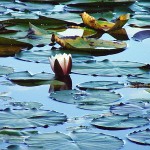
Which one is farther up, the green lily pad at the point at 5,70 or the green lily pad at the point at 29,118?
the green lily pad at the point at 5,70

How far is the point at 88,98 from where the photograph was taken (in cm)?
252

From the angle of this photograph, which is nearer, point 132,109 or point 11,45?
point 132,109

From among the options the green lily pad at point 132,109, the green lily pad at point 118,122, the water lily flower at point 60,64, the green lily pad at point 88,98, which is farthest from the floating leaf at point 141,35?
the green lily pad at point 118,122

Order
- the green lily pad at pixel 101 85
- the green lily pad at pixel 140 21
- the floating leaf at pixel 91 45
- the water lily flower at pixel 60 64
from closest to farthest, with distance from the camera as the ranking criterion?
the green lily pad at pixel 101 85 → the water lily flower at pixel 60 64 → the floating leaf at pixel 91 45 → the green lily pad at pixel 140 21

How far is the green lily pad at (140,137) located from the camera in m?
2.08

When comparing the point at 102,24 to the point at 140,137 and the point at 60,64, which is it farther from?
the point at 140,137

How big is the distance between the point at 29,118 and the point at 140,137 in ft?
1.37

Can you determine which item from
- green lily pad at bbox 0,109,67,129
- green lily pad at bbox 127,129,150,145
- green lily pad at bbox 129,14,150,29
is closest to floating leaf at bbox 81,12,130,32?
green lily pad at bbox 129,14,150,29

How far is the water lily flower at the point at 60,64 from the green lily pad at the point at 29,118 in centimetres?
49

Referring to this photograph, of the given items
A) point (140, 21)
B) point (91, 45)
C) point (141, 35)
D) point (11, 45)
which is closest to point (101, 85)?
point (91, 45)

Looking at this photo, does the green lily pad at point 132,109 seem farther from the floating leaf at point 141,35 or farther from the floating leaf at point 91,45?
the floating leaf at point 141,35

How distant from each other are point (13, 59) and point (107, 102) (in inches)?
32.0


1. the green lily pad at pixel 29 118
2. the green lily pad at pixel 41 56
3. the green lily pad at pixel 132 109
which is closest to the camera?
the green lily pad at pixel 29 118

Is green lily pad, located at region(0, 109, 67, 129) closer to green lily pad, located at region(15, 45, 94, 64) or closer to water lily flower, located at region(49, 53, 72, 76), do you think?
water lily flower, located at region(49, 53, 72, 76)
